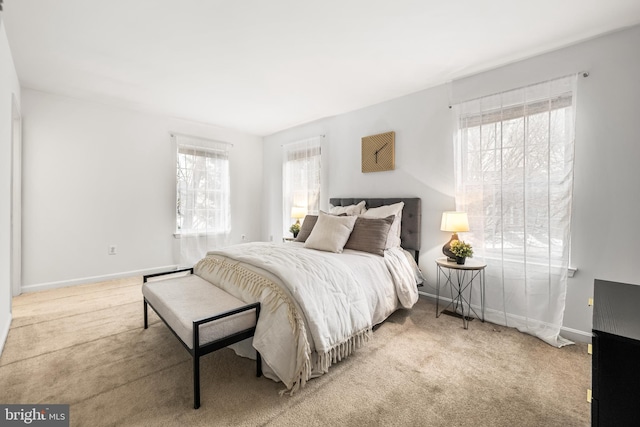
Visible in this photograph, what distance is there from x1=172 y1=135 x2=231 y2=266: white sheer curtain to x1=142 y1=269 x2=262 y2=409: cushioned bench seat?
2.48 m

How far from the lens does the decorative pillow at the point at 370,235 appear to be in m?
2.83

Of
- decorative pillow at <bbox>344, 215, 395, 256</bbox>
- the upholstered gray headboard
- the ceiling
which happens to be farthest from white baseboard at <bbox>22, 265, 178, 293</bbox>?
the upholstered gray headboard

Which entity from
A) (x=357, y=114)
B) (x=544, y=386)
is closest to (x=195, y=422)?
(x=544, y=386)

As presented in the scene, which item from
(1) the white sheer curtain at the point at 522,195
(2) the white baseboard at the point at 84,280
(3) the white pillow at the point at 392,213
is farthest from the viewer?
(2) the white baseboard at the point at 84,280

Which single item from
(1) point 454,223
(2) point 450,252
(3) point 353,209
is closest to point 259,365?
(2) point 450,252

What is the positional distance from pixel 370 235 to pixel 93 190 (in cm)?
379

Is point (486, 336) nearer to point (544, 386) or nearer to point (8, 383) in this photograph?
point (544, 386)

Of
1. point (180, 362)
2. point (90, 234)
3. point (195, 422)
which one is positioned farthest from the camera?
point (90, 234)

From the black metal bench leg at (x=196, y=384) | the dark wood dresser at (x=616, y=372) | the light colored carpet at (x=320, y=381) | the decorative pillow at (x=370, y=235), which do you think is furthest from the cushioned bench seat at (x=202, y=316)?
the dark wood dresser at (x=616, y=372)

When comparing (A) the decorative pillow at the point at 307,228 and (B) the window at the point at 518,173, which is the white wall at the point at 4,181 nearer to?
(A) the decorative pillow at the point at 307,228

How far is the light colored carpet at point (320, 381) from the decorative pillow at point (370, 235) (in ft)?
2.48

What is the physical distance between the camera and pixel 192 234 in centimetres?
471

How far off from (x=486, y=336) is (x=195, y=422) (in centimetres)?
233

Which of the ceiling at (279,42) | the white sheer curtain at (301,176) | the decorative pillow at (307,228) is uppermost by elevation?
the ceiling at (279,42)
